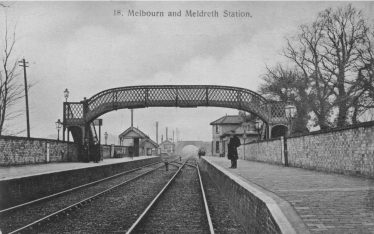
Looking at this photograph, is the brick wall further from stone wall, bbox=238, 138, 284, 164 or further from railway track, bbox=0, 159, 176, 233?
stone wall, bbox=238, 138, 284, 164

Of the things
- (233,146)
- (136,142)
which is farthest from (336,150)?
(136,142)

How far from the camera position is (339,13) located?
32.0 m

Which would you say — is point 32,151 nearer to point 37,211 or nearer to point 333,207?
point 37,211

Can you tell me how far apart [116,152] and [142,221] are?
117 ft

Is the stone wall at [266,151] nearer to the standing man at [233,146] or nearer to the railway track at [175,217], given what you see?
the standing man at [233,146]

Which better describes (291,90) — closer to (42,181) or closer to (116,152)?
(116,152)

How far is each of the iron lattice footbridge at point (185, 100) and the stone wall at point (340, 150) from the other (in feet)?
27.4

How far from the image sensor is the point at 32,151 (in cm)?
2130

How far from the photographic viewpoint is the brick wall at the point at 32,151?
18484 millimetres

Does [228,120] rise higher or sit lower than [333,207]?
higher

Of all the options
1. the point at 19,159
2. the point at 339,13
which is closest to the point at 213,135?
the point at 339,13

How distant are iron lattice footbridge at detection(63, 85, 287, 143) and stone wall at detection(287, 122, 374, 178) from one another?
8352 millimetres

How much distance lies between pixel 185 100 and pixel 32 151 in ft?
30.7

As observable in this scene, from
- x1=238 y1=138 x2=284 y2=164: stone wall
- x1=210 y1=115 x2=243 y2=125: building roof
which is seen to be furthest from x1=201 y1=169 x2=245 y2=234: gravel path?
x1=210 y1=115 x2=243 y2=125: building roof
